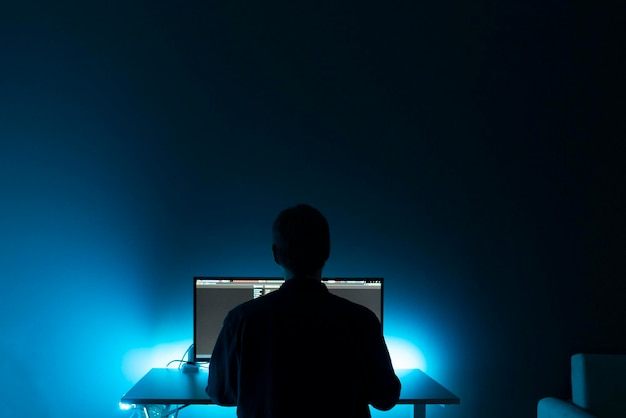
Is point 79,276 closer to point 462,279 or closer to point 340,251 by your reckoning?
point 340,251

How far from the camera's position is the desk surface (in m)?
1.99

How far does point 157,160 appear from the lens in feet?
8.59

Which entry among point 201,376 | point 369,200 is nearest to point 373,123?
point 369,200

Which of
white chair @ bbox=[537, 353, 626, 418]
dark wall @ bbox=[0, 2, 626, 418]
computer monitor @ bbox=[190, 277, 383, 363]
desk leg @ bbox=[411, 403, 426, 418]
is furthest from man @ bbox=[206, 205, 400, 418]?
white chair @ bbox=[537, 353, 626, 418]

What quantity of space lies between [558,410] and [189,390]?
1.73 meters

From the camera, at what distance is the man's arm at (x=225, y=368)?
136 centimetres

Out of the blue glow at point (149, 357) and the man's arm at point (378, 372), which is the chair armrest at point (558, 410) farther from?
the blue glow at point (149, 357)

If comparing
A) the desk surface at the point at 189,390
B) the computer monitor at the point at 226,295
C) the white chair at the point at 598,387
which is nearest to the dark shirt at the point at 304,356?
the desk surface at the point at 189,390

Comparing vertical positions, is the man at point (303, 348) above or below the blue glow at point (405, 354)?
above

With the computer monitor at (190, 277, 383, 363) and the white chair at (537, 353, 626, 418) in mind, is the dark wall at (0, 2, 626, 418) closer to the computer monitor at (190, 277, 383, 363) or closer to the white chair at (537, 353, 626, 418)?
the white chair at (537, 353, 626, 418)

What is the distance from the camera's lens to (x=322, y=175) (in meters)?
2.64

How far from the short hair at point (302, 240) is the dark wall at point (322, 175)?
123 cm

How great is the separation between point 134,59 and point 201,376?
1709mm

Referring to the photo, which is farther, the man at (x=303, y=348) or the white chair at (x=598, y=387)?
the white chair at (x=598, y=387)
